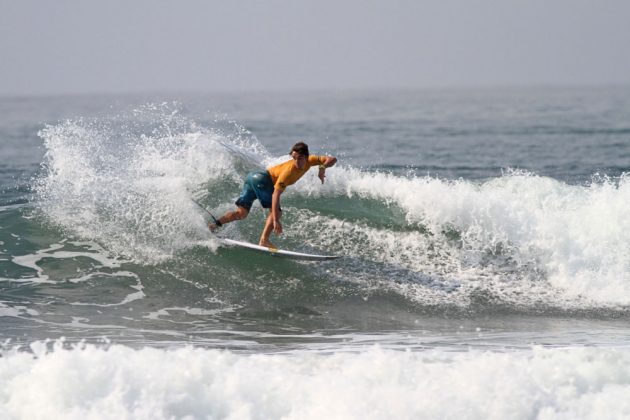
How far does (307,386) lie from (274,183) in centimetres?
420

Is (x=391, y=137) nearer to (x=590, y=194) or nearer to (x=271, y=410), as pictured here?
(x=590, y=194)

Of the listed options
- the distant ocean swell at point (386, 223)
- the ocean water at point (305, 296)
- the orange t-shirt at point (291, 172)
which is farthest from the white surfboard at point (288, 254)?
the orange t-shirt at point (291, 172)

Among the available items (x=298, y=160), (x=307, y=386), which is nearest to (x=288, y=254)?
(x=298, y=160)

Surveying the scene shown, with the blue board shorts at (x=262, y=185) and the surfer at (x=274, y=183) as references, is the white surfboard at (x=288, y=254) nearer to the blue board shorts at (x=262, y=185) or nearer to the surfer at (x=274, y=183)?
the surfer at (x=274, y=183)

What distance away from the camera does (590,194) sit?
13125mm

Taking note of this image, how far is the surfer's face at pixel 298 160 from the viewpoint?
9.90 metres

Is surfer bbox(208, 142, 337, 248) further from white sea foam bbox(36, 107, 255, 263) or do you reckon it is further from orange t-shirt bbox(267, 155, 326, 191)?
white sea foam bbox(36, 107, 255, 263)

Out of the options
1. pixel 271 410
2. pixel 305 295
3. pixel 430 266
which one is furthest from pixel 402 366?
pixel 430 266

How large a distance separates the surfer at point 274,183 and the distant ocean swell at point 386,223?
91 centimetres

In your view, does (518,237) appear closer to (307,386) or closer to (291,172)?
(291,172)

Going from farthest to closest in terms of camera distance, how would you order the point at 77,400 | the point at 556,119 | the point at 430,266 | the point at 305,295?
the point at 556,119, the point at 430,266, the point at 305,295, the point at 77,400

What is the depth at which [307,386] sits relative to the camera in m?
6.91

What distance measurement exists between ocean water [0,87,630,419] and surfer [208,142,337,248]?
2.34 ft

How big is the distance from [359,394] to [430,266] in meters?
4.55
